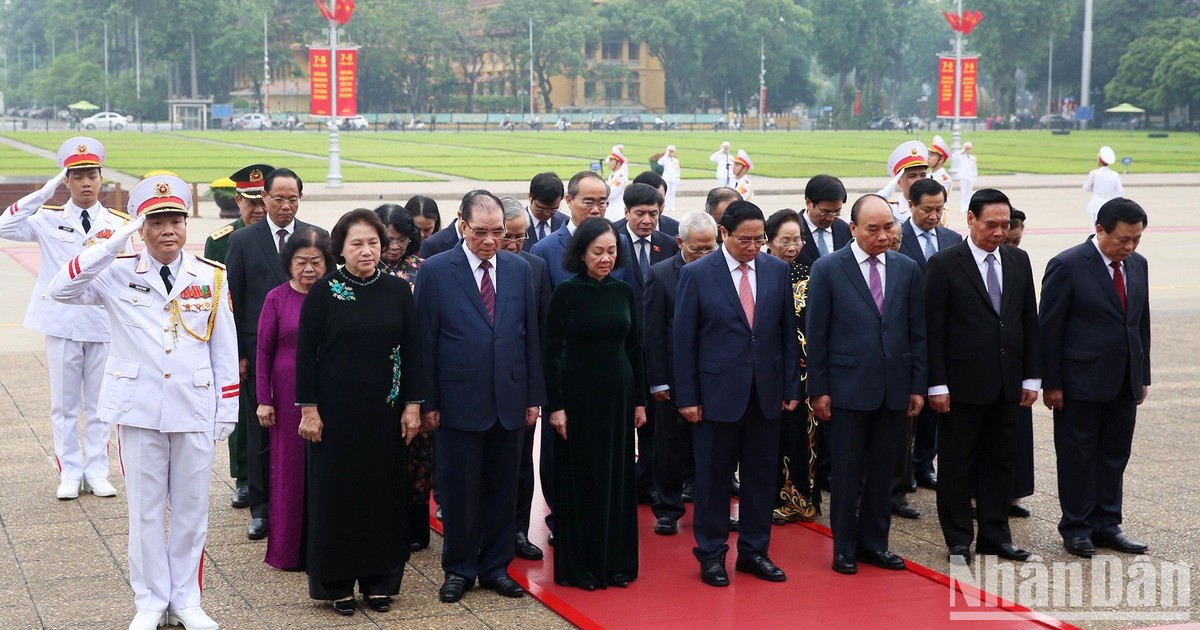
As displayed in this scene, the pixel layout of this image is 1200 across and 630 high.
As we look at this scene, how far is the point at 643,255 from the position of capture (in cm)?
748

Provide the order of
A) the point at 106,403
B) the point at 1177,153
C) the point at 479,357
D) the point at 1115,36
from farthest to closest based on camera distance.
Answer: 1. the point at 1115,36
2. the point at 1177,153
3. the point at 479,357
4. the point at 106,403

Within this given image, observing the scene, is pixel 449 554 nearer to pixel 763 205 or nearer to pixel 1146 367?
pixel 1146 367

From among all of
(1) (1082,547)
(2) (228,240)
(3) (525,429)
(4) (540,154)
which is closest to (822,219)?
(1) (1082,547)

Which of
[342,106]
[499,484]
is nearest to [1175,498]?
[499,484]

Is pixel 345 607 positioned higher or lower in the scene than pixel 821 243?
lower

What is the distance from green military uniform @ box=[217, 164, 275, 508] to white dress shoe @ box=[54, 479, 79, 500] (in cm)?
87

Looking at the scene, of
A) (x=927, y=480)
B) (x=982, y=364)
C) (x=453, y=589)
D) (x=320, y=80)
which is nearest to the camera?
(x=453, y=589)

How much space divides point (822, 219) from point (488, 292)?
2.48 m

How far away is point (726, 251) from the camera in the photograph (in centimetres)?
631

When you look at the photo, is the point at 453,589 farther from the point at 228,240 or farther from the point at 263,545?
the point at 228,240

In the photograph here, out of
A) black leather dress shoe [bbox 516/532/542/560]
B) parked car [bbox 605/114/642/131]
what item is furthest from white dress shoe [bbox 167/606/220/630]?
parked car [bbox 605/114/642/131]

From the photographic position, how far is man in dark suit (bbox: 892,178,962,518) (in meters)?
7.28

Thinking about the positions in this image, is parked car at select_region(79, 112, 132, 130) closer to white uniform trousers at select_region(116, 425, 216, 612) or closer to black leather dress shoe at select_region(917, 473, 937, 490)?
black leather dress shoe at select_region(917, 473, 937, 490)

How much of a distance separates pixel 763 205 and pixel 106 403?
24.7 metres
